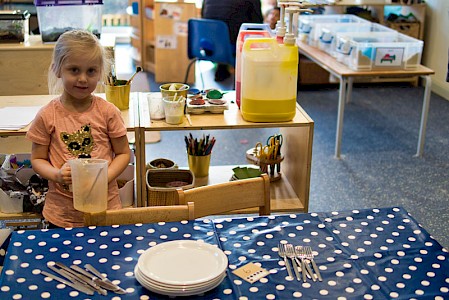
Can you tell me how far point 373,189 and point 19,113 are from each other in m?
1.99

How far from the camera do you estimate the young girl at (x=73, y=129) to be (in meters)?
1.95

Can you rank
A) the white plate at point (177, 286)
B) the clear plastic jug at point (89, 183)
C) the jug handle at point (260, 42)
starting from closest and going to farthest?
the white plate at point (177, 286)
the clear plastic jug at point (89, 183)
the jug handle at point (260, 42)

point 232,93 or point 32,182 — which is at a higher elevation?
point 232,93

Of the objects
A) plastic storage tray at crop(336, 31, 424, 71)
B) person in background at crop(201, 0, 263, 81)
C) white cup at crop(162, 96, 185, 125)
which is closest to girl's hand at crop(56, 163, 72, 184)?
white cup at crop(162, 96, 185, 125)

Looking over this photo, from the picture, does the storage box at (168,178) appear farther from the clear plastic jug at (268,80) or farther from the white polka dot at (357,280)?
the white polka dot at (357,280)

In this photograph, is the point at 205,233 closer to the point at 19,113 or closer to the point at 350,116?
the point at 19,113

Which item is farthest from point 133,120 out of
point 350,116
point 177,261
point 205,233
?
point 350,116

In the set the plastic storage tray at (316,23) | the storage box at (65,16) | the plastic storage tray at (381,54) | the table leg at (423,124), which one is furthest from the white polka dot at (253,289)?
the plastic storage tray at (316,23)

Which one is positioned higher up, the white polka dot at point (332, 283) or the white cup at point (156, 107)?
the white cup at point (156, 107)

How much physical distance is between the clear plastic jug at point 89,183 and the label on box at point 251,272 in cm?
47

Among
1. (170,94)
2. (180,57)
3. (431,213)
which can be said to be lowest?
(431,213)

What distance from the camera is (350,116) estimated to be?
4777 mm

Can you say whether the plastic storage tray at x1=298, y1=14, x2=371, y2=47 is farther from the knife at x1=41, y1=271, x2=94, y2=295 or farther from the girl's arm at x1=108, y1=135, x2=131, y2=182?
the knife at x1=41, y1=271, x2=94, y2=295

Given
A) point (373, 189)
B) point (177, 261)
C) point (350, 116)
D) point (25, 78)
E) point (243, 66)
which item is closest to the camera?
point (177, 261)
